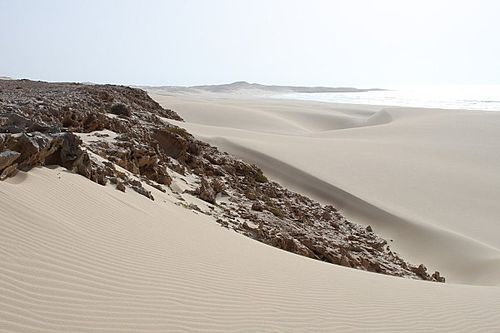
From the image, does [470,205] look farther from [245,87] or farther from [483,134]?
[245,87]

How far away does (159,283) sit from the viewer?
164 inches

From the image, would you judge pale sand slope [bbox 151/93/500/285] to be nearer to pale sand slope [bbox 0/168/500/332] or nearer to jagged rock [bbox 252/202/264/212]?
jagged rock [bbox 252/202/264/212]

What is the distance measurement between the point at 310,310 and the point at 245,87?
424 feet

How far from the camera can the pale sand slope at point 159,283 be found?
3473 mm

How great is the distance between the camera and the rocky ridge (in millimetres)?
6645

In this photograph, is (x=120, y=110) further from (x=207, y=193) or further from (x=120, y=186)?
(x=120, y=186)

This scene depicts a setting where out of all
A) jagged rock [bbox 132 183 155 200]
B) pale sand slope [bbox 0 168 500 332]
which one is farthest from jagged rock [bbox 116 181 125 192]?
pale sand slope [bbox 0 168 500 332]

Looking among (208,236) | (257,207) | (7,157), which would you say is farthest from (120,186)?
(257,207)

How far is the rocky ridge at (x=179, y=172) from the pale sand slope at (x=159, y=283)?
0.49m

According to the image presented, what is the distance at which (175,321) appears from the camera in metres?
3.56

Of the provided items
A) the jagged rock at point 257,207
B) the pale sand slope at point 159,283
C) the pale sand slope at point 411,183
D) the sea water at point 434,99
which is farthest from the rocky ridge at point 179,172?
the sea water at point 434,99

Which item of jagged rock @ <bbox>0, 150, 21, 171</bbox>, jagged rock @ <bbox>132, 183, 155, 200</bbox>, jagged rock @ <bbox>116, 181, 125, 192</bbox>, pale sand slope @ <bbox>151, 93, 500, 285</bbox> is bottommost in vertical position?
pale sand slope @ <bbox>151, 93, 500, 285</bbox>

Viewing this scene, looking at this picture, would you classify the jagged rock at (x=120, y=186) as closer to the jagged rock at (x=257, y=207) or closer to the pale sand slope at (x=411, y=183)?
the jagged rock at (x=257, y=207)

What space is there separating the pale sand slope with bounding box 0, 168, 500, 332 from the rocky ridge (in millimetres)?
486
